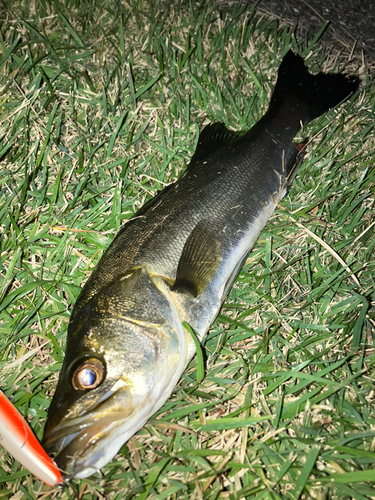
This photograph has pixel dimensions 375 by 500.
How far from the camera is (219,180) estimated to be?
99.8 inches

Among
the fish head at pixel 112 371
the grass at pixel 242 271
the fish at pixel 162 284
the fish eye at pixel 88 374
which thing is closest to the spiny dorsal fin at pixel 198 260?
the fish at pixel 162 284

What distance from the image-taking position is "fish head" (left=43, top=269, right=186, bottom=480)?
1809 millimetres

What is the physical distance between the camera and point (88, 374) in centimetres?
188

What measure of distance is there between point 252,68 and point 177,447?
3.46 metres

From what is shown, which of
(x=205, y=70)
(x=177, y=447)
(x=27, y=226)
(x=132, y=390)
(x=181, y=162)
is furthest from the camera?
(x=205, y=70)

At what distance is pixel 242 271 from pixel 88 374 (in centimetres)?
141

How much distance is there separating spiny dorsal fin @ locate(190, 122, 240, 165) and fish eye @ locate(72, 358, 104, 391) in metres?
1.67

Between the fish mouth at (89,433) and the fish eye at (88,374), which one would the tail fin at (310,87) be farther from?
the fish mouth at (89,433)

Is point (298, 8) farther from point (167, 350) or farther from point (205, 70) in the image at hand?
point (167, 350)

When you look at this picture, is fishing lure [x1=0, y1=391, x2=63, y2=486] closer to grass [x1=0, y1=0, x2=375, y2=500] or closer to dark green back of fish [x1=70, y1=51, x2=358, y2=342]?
grass [x1=0, y1=0, x2=375, y2=500]

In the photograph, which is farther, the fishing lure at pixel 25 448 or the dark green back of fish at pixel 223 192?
the dark green back of fish at pixel 223 192

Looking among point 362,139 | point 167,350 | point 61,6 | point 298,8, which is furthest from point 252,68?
point 167,350

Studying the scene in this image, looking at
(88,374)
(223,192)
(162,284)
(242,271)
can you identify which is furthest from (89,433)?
(223,192)

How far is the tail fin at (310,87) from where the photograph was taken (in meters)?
3.10
